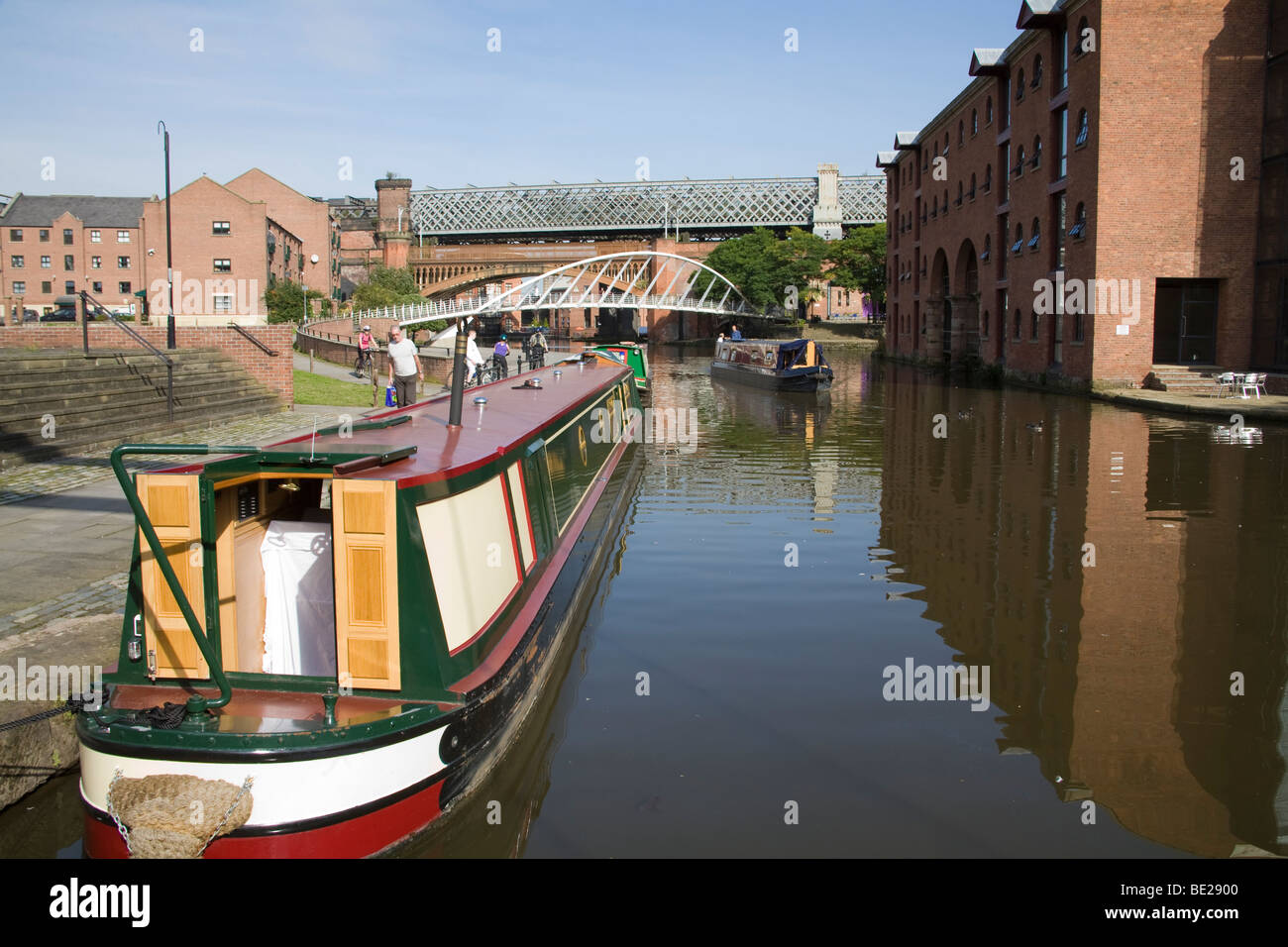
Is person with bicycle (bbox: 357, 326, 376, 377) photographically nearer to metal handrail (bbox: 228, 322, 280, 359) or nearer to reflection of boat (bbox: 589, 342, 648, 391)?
reflection of boat (bbox: 589, 342, 648, 391)

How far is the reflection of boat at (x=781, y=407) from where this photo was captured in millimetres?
21756

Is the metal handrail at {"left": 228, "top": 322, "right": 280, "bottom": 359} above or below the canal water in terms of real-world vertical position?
above

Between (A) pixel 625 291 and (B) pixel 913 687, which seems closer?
(B) pixel 913 687

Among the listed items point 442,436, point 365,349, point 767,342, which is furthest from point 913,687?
point 767,342

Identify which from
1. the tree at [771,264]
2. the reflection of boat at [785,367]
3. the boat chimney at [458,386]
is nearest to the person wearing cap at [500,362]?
the reflection of boat at [785,367]

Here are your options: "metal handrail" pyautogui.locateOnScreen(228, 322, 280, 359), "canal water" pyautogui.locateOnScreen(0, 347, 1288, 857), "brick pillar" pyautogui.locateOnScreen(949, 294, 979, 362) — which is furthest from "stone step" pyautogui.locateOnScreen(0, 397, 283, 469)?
"brick pillar" pyautogui.locateOnScreen(949, 294, 979, 362)

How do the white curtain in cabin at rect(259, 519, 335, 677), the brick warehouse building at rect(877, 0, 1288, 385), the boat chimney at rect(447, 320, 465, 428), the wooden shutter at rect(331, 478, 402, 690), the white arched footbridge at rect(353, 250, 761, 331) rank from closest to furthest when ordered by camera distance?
the wooden shutter at rect(331, 478, 402, 690)
the white curtain in cabin at rect(259, 519, 335, 677)
the boat chimney at rect(447, 320, 465, 428)
the brick warehouse building at rect(877, 0, 1288, 385)
the white arched footbridge at rect(353, 250, 761, 331)

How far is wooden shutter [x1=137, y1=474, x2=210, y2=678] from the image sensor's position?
4516 mm

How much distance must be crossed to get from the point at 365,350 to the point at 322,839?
2506 centimetres

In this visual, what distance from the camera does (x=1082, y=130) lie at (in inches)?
1038

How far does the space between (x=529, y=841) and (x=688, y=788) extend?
83 cm

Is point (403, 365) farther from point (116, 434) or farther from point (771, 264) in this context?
point (771, 264)

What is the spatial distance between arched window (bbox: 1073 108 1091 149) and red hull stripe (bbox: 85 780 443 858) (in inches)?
1025

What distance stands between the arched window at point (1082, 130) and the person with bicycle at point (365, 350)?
18.4 m
